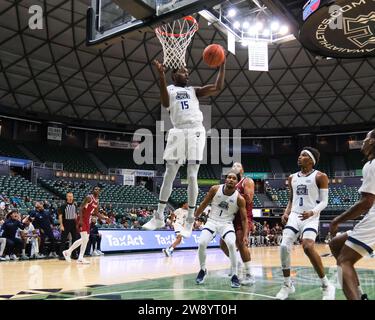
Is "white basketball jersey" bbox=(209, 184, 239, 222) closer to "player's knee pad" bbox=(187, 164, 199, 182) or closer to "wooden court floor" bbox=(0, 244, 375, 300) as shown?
"wooden court floor" bbox=(0, 244, 375, 300)

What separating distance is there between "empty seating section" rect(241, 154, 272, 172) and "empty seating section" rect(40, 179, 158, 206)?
1122cm

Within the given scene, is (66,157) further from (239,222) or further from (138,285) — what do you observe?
(138,285)

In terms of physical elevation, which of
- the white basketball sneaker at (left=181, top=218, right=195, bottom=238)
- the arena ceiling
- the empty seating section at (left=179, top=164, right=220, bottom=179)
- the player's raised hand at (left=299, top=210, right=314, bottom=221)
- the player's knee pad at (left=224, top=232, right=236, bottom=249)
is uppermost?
the arena ceiling

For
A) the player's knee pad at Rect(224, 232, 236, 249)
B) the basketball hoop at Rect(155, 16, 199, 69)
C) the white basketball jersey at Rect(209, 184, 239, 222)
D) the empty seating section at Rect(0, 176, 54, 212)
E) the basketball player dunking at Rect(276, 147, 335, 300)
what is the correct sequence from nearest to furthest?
the basketball player dunking at Rect(276, 147, 335, 300) < the player's knee pad at Rect(224, 232, 236, 249) < the white basketball jersey at Rect(209, 184, 239, 222) < the basketball hoop at Rect(155, 16, 199, 69) < the empty seating section at Rect(0, 176, 54, 212)

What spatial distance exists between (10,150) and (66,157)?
4565 millimetres

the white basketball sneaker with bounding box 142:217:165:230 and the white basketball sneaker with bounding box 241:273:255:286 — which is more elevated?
the white basketball sneaker with bounding box 142:217:165:230

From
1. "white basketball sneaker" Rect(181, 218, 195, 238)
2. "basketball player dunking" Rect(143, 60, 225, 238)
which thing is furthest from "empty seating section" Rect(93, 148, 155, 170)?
"basketball player dunking" Rect(143, 60, 225, 238)

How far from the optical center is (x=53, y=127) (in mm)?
34281

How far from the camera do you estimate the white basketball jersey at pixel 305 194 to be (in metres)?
6.09

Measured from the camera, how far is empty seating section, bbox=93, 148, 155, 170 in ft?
120

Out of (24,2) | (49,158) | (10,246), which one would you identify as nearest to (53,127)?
(49,158)

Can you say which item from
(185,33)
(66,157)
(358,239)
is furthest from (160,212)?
(66,157)
